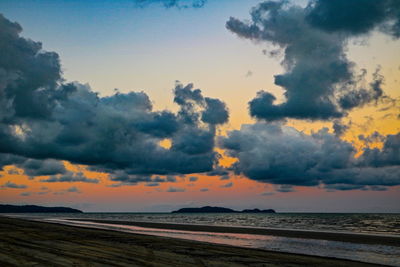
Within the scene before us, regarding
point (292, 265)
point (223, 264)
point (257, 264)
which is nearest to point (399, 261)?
point (292, 265)

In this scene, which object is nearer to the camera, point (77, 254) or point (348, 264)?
point (77, 254)

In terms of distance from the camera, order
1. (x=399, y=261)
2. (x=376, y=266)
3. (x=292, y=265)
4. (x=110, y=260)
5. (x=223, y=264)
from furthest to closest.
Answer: (x=399, y=261), (x=376, y=266), (x=292, y=265), (x=223, y=264), (x=110, y=260)

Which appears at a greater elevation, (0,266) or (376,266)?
(0,266)

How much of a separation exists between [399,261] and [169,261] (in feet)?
50.5

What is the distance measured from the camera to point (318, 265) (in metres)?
17.9

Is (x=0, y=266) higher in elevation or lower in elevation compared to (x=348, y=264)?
higher

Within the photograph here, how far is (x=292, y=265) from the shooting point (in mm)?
17219

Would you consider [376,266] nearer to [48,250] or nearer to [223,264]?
[223,264]

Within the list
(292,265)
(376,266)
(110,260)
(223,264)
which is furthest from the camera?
(376,266)

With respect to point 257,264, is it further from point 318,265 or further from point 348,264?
point 348,264

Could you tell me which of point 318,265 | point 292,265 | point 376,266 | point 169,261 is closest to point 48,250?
point 169,261

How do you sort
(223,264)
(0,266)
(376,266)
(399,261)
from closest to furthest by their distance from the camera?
(0,266)
(223,264)
(376,266)
(399,261)

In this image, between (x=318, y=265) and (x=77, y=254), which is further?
(x=318, y=265)

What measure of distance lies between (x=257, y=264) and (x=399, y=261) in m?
11.2
